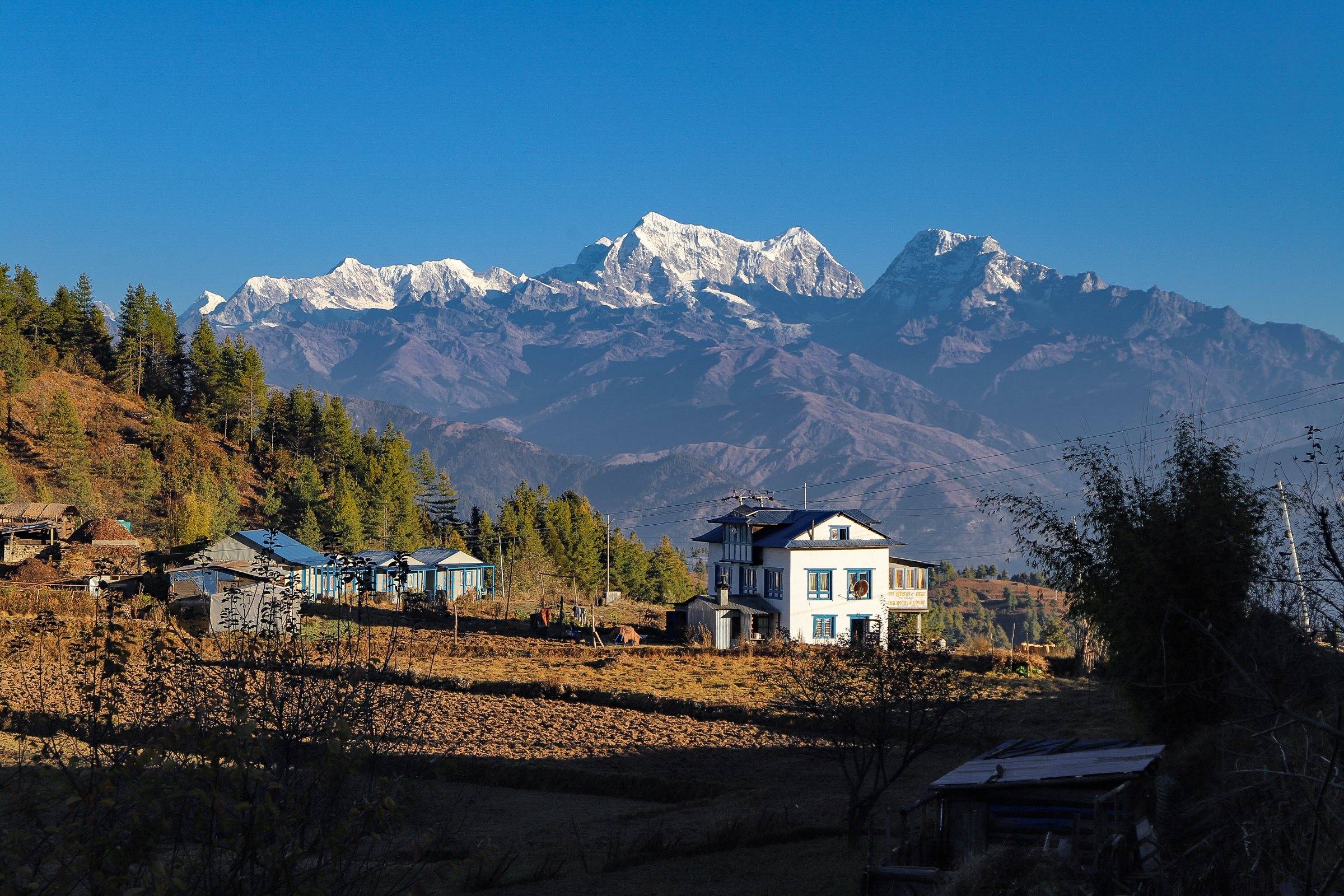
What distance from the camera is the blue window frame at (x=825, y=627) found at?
5569 cm

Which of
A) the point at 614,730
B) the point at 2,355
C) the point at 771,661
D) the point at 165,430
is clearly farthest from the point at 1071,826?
the point at 2,355

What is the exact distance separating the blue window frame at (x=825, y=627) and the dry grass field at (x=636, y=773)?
9.41 m

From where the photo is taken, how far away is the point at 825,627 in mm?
55750

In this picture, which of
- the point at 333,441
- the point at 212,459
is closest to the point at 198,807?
the point at 212,459

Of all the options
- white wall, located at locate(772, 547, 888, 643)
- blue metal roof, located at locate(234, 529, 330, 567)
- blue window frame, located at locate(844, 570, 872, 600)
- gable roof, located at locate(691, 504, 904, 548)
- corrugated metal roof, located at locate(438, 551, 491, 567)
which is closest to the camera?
white wall, located at locate(772, 547, 888, 643)

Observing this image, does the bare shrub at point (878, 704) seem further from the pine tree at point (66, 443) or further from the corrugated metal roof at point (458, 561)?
the pine tree at point (66, 443)

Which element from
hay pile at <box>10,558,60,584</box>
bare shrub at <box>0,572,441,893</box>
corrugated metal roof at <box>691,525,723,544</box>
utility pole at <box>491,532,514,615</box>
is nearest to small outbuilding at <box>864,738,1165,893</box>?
bare shrub at <box>0,572,441,893</box>

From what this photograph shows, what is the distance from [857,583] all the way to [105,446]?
243ft

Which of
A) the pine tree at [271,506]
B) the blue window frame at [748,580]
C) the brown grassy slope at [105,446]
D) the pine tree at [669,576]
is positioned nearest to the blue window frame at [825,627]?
the blue window frame at [748,580]

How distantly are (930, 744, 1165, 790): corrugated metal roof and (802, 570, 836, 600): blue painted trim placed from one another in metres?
39.4

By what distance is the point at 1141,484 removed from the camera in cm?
2109

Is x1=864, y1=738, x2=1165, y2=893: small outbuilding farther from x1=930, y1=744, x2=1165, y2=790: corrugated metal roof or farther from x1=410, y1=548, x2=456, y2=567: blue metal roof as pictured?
x1=410, y1=548, x2=456, y2=567: blue metal roof

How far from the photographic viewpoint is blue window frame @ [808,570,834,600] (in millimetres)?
55531

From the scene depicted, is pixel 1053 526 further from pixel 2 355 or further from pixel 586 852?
pixel 2 355
